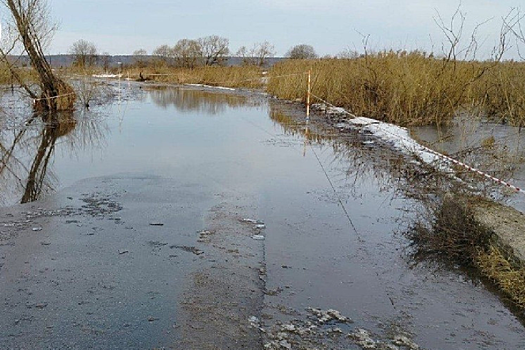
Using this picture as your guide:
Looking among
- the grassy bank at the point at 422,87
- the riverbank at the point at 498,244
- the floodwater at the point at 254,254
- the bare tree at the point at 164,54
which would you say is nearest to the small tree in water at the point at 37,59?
the grassy bank at the point at 422,87

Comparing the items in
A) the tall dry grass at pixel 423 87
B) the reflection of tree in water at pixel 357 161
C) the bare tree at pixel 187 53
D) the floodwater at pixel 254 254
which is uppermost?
the bare tree at pixel 187 53

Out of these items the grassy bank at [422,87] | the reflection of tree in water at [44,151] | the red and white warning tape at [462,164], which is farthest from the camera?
the grassy bank at [422,87]

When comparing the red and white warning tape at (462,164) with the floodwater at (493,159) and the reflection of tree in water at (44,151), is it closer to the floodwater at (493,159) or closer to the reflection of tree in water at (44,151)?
the floodwater at (493,159)

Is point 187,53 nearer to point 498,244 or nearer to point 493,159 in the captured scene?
point 493,159

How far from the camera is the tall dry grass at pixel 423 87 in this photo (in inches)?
621

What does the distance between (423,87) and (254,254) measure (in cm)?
1231

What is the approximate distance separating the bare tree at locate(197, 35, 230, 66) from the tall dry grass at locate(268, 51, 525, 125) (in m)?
55.0

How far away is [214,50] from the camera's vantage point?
2958 inches

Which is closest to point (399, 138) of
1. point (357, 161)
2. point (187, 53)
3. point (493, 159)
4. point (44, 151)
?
point (357, 161)

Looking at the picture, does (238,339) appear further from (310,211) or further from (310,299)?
(310,211)

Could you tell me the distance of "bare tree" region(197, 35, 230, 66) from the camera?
238 ft

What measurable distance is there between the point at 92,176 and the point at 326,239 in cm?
470

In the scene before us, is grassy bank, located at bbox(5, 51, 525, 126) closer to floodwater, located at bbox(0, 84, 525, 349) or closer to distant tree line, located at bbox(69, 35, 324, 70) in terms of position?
floodwater, located at bbox(0, 84, 525, 349)

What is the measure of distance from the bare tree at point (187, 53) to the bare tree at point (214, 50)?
6.92 ft
